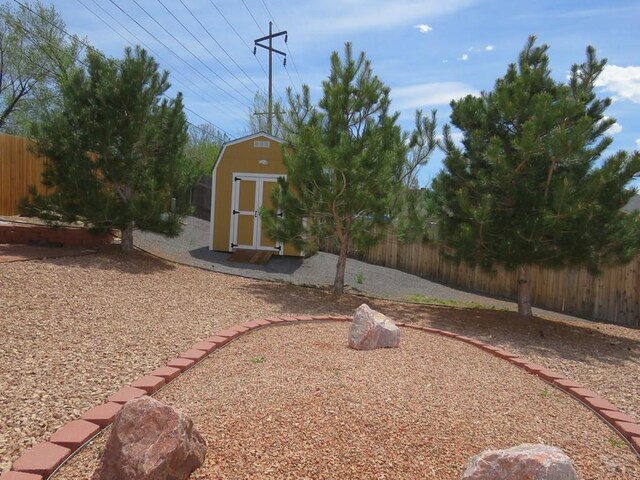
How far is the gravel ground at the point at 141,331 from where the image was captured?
334cm

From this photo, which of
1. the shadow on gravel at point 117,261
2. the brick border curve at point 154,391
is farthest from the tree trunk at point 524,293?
the shadow on gravel at point 117,261

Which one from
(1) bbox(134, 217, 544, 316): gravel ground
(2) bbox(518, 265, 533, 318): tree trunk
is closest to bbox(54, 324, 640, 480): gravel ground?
(2) bbox(518, 265, 533, 318): tree trunk

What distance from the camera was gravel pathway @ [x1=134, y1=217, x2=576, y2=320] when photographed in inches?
414

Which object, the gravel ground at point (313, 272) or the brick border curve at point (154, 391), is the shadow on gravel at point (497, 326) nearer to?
the brick border curve at point (154, 391)

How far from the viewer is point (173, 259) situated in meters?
10.6

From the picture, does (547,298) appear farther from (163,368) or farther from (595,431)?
(163,368)

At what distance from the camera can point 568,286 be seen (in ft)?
35.8

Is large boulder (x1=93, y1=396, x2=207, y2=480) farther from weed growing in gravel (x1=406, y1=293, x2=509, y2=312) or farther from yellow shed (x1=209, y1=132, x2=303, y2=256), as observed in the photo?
yellow shed (x1=209, y1=132, x2=303, y2=256)

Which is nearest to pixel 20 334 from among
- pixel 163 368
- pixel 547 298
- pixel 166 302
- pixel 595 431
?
pixel 163 368

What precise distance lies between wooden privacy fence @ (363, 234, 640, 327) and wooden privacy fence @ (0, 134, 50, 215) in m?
8.65

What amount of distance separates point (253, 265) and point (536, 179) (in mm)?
6504

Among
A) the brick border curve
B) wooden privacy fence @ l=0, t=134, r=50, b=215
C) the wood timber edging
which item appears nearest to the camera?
the brick border curve

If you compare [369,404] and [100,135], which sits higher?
[100,135]

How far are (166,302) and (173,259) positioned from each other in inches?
172
